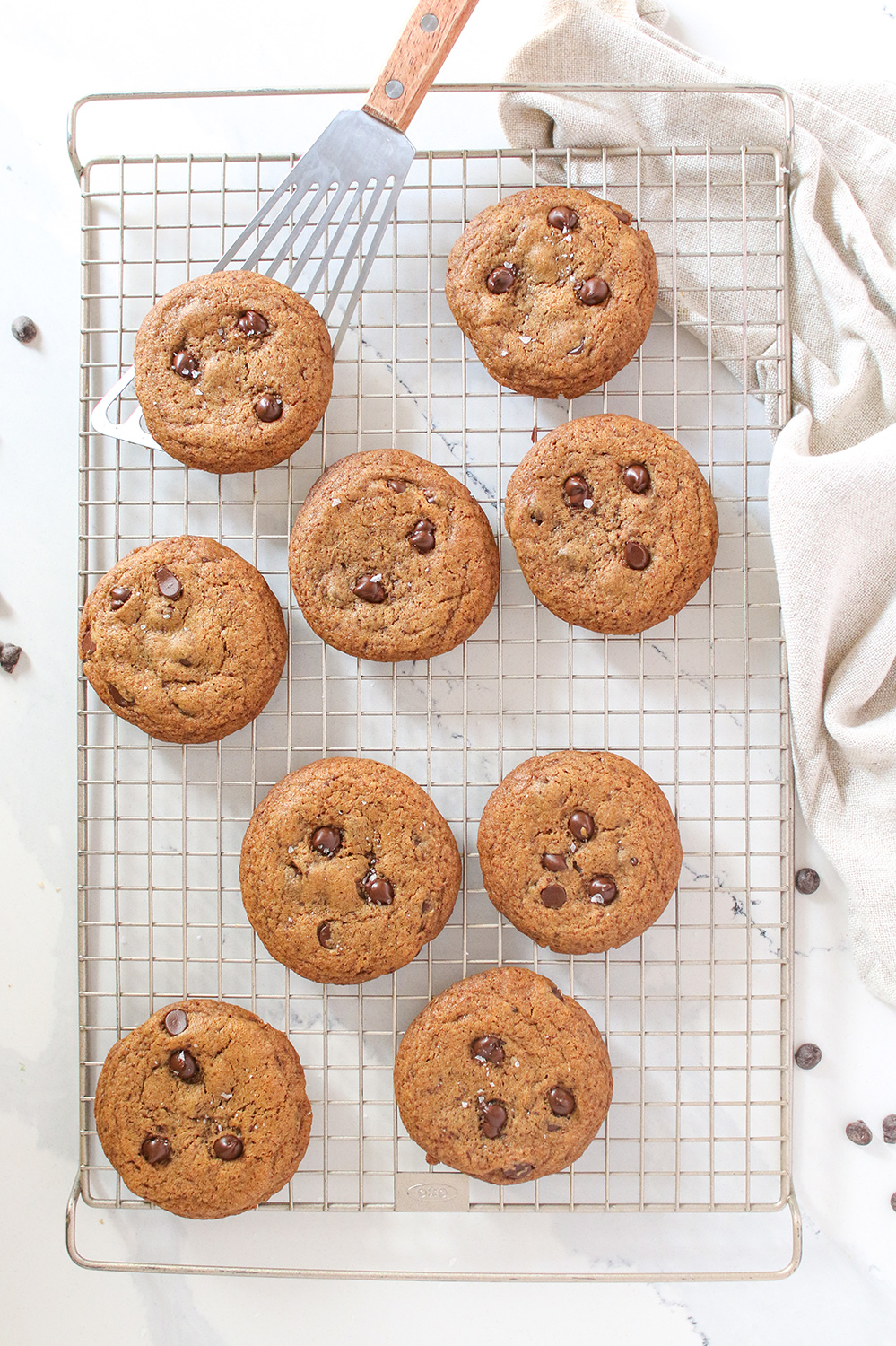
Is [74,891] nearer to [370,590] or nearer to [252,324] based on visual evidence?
[370,590]

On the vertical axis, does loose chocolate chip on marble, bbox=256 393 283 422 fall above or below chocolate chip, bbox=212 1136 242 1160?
above

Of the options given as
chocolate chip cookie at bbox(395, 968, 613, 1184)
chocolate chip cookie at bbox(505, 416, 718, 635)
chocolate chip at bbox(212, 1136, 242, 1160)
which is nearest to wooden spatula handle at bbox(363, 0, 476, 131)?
chocolate chip cookie at bbox(505, 416, 718, 635)

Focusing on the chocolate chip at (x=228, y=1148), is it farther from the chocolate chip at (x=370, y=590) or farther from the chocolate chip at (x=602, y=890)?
the chocolate chip at (x=370, y=590)

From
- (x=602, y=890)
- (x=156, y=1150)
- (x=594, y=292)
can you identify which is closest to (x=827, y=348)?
(x=594, y=292)

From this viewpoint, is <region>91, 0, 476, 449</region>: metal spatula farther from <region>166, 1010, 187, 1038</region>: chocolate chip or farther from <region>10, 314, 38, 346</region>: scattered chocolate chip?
<region>166, 1010, 187, 1038</region>: chocolate chip

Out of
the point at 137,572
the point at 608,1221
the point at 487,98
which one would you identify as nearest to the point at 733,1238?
the point at 608,1221
